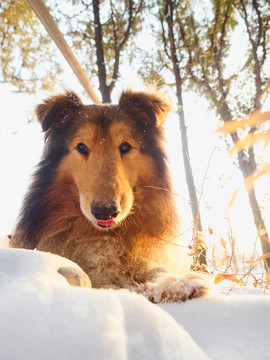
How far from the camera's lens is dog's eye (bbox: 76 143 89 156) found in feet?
8.59

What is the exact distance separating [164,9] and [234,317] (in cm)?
937

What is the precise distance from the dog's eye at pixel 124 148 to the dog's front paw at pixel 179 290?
137cm

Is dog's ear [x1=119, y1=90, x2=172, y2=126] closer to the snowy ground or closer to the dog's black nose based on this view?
the dog's black nose

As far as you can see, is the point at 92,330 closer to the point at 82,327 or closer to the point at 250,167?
the point at 82,327

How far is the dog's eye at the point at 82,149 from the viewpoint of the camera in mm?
2620

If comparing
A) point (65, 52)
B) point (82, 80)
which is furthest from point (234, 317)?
point (82, 80)

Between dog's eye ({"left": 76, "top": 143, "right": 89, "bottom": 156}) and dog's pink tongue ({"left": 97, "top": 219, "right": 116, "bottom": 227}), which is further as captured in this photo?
dog's eye ({"left": 76, "top": 143, "right": 89, "bottom": 156})

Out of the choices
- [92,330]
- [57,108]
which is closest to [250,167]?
[57,108]

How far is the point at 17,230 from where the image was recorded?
9.04 feet

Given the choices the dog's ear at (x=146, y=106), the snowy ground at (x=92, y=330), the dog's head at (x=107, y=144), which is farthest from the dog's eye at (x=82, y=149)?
the snowy ground at (x=92, y=330)

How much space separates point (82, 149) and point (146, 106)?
873mm

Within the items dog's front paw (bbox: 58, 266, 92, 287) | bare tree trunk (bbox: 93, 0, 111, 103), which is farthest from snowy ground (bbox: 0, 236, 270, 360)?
bare tree trunk (bbox: 93, 0, 111, 103)

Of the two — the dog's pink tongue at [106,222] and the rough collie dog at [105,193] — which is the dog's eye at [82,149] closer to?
the rough collie dog at [105,193]

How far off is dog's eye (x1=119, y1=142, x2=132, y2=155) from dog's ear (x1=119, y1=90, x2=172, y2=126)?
1.42ft
